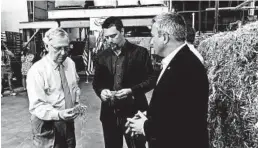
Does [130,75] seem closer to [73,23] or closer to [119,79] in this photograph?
[119,79]

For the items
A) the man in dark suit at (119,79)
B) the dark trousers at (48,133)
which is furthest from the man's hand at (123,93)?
the dark trousers at (48,133)

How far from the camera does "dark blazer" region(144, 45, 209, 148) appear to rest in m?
1.68

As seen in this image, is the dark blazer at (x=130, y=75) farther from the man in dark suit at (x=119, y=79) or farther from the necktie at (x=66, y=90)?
the necktie at (x=66, y=90)

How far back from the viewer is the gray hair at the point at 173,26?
5.82ft

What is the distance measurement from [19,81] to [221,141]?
11801 millimetres

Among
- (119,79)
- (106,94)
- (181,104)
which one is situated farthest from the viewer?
(119,79)

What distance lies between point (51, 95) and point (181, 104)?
3.96 ft

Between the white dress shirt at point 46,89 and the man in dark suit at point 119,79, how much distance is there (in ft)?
1.92

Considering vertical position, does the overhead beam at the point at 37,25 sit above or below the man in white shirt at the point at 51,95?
above

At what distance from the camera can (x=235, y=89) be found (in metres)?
2.54

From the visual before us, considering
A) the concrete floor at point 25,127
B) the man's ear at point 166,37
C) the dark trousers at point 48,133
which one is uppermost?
the man's ear at point 166,37

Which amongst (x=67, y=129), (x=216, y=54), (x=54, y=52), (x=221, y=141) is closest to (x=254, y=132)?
(x=221, y=141)

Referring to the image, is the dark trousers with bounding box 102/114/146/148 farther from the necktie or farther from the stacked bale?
the stacked bale

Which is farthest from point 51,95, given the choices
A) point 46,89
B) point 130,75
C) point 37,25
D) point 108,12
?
point 37,25
